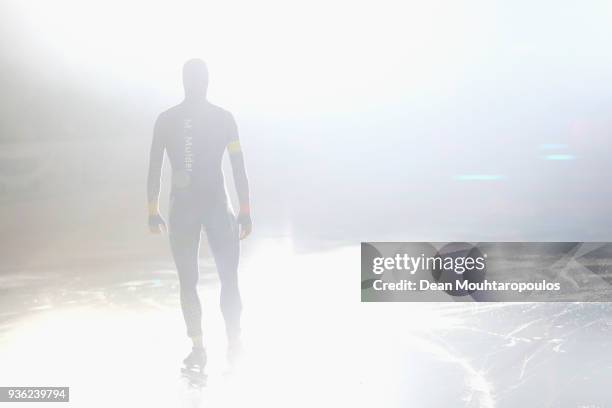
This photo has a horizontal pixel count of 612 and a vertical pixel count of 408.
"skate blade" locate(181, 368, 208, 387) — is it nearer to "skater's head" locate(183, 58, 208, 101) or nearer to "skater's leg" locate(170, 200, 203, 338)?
"skater's leg" locate(170, 200, 203, 338)

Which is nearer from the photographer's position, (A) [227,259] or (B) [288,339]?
(A) [227,259]

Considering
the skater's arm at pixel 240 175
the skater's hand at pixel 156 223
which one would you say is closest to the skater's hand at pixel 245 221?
the skater's arm at pixel 240 175

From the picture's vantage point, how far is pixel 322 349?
8.55 feet

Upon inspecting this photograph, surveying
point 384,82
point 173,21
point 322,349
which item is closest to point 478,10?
point 384,82

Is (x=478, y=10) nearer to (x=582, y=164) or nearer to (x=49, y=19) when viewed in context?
(x=582, y=164)

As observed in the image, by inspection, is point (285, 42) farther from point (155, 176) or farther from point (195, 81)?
point (155, 176)

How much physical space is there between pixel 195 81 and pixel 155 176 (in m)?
0.41

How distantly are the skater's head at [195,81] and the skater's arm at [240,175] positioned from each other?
0.54 feet

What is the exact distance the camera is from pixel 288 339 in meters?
2.63

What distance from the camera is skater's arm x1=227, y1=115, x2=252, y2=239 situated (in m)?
2.50

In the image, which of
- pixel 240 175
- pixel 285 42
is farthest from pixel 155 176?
pixel 285 42

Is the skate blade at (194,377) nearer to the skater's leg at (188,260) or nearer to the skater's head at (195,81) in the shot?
the skater's leg at (188,260)

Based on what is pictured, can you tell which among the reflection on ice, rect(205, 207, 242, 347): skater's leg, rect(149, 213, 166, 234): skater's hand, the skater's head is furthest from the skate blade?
the skater's head

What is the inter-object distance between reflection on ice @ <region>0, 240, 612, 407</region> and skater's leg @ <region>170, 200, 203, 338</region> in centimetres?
5
